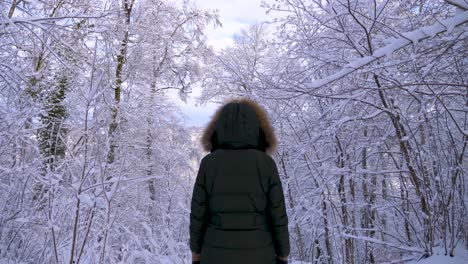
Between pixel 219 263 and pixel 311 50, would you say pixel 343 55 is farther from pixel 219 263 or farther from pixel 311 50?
pixel 219 263

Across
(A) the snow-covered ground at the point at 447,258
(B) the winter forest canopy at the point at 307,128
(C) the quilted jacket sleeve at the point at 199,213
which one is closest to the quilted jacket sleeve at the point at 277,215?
(C) the quilted jacket sleeve at the point at 199,213

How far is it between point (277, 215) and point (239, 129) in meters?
0.63

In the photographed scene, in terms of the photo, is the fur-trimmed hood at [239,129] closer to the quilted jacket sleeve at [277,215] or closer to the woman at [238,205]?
the woman at [238,205]

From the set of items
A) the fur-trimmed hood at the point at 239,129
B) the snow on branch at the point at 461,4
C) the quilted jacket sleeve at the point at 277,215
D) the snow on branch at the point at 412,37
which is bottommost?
the quilted jacket sleeve at the point at 277,215

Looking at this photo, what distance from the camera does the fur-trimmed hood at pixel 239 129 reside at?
8.25ft

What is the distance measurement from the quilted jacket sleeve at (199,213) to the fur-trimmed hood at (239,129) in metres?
0.26

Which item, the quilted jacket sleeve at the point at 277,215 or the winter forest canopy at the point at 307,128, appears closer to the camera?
the quilted jacket sleeve at the point at 277,215

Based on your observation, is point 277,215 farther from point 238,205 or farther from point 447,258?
point 447,258

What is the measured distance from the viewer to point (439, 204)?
3.89 metres

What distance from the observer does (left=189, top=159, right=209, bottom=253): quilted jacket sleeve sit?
95.3 inches

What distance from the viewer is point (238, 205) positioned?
2348 millimetres

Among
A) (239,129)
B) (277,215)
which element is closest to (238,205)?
(277,215)

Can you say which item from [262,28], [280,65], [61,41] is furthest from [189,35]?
[61,41]

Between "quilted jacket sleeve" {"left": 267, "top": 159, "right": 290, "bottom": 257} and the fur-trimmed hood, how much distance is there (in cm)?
26
